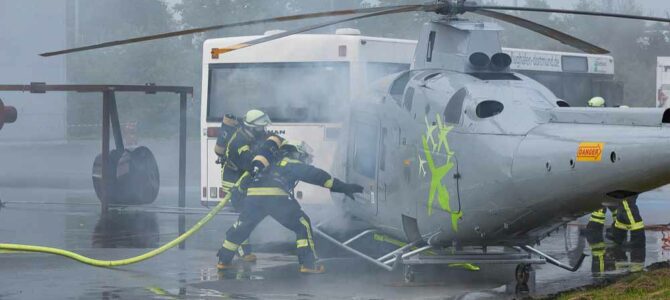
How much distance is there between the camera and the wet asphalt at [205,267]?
37.1 feet

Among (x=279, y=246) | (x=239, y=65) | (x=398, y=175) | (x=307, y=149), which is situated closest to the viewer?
(x=398, y=175)

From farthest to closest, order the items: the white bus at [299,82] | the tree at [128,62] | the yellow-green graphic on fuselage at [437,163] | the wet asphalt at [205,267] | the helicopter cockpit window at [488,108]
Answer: the tree at [128,62]
the white bus at [299,82]
the wet asphalt at [205,267]
the yellow-green graphic on fuselage at [437,163]
the helicopter cockpit window at [488,108]

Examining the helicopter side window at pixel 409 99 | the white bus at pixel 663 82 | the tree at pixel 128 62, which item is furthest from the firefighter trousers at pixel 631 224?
the white bus at pixel 663 82

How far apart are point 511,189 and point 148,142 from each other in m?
33.7

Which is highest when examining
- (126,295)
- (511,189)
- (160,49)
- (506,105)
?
(160,49)

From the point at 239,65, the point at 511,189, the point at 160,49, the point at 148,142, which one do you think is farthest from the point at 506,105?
the point at 148,142

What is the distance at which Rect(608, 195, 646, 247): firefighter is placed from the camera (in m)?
14.9

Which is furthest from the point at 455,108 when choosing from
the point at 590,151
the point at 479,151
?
the point at 590,151

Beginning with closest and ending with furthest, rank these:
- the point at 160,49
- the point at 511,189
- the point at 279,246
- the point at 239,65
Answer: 1. the point at 511,189
2. the point at 279,246
3. the point at 239,65
4. the point at 160,49

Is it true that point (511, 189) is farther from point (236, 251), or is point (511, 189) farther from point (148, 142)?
point (148, 142)

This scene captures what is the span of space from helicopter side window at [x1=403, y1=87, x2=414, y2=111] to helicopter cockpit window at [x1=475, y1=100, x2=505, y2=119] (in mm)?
1138

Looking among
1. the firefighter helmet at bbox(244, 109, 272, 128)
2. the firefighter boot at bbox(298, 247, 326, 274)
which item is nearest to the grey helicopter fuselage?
the firefighter boot at bbox(298, 247, 326, 274)

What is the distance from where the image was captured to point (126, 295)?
1102 centimetres

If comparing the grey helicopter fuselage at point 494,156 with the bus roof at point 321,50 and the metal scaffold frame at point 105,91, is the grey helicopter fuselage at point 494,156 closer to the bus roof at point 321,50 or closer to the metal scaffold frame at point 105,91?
the bus roof at point 321,50
